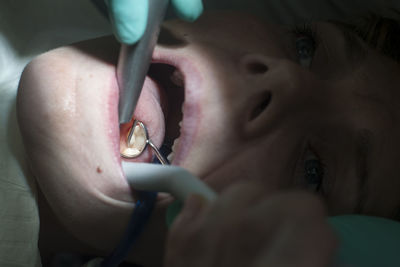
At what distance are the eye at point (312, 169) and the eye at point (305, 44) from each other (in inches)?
10.0

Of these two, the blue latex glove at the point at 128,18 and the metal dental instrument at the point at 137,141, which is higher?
the blue latex glove at the point at 128,18

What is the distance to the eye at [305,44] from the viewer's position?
1.00 metres

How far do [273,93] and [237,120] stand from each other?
3.4 inches

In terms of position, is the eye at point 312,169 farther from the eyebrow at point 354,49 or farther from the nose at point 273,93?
the eyebrow at point 354,49

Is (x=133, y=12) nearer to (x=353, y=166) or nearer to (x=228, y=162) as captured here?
(x=228, y=162)

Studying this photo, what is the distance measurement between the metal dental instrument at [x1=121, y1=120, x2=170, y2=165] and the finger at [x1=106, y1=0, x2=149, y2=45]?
0.62ft

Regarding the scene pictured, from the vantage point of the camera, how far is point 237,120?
75cm

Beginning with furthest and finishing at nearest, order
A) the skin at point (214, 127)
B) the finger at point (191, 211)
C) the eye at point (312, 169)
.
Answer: the eye at point (312, 169), the skin at point (214, 127), the finger at point (191, 211)

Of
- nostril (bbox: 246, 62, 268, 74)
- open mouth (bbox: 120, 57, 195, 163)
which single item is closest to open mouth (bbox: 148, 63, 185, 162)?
open mouth (bbox: 120, 57, 195, 163)

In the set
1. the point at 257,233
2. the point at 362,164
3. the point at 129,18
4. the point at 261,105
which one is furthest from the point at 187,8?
the point at 257,233

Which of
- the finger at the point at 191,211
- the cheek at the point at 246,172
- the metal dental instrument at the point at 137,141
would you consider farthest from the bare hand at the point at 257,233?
the metal dental instrument at the point at 137,141

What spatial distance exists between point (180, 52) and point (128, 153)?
24cm

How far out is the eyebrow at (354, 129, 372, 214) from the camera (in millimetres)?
799

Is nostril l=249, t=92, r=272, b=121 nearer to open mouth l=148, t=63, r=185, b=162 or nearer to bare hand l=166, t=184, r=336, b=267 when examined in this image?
open mouth l=148, t=63, r=185, b=162
